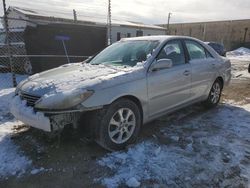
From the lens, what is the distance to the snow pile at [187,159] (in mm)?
3078

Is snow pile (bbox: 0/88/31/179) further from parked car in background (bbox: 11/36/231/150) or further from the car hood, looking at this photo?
the car hood

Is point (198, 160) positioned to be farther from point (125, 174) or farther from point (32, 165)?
point (32, 165)

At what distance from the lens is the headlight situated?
126 inches

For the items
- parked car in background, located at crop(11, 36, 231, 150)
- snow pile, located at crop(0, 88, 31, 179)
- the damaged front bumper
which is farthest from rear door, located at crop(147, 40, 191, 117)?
snow pile, located at crop(0, 88, 31, 179)

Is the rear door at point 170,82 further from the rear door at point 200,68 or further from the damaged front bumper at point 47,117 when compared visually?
the damaged front bumper at point 47,117

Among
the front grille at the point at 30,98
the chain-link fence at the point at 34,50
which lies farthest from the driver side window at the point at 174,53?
the chain-link fence at the point at 34,50

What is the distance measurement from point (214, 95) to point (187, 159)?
2689 mm

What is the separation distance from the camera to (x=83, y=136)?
3.79 m

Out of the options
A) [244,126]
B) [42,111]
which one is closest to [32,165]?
[42,111]

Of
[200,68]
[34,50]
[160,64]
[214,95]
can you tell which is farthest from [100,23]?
[160,64]

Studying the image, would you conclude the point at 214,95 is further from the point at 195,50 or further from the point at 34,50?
the point at 34,50

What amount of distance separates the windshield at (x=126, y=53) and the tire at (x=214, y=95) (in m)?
2.03

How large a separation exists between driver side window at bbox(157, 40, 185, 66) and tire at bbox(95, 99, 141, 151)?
1059mm

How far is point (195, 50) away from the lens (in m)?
5.23
